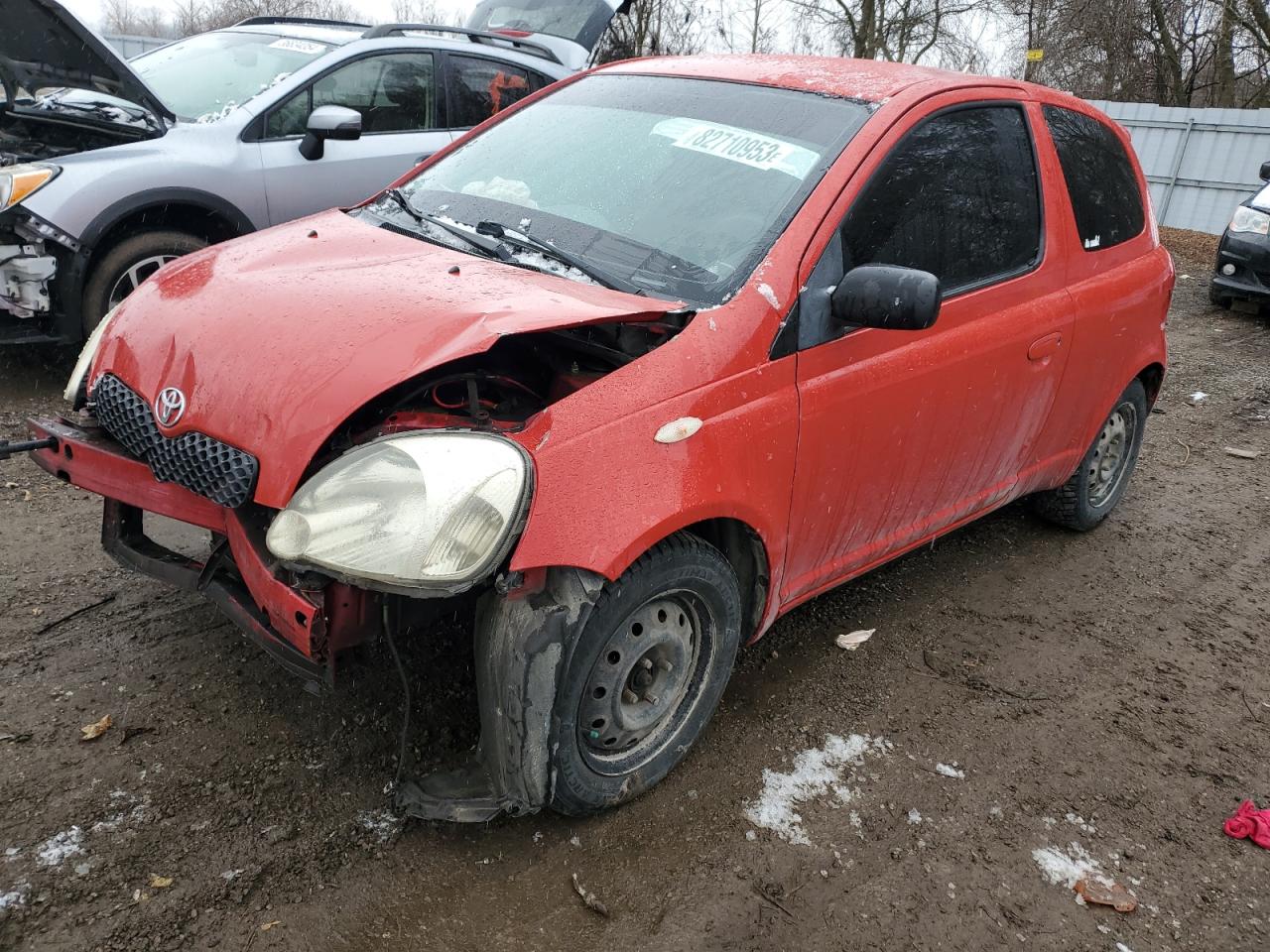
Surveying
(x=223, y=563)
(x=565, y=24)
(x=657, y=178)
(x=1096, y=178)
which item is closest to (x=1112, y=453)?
(x=1096, y=178)

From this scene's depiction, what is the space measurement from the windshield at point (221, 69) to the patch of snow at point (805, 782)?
200 inches

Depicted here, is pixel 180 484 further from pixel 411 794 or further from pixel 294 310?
pixel 411 794

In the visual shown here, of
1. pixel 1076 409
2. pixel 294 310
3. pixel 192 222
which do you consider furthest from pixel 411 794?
pixel 192 222

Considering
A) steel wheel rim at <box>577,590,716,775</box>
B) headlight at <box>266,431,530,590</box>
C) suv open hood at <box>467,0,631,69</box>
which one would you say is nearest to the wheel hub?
steel wheel rim at <box>577,590,716,775</box>

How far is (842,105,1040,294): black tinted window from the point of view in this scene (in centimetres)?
290

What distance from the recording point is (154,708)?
9.43 feet

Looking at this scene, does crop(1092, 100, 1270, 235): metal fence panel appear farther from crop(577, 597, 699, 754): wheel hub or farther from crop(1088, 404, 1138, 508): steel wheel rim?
crop(577, 597, 699, 754): wheel hub

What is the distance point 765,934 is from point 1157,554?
3179 mm

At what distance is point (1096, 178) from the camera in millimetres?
3857

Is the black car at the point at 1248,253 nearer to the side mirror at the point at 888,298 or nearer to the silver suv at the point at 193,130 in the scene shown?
the silver suv at the point at 193,130

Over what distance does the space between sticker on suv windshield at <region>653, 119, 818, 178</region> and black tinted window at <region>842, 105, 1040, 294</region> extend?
23 cm

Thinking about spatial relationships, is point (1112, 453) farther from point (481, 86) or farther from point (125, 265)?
point (125, 265)

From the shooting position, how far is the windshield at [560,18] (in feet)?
25.0

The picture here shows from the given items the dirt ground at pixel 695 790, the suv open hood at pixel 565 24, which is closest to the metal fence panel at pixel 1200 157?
the suv open hood at pixel 565 24
